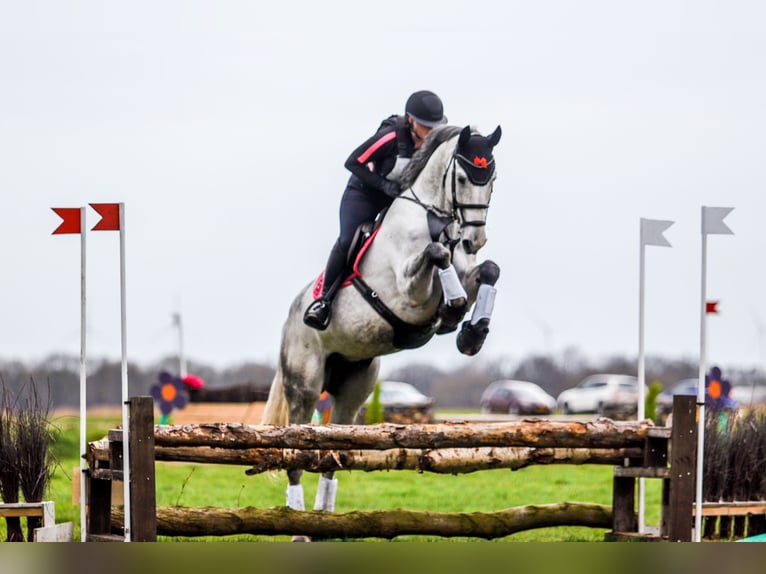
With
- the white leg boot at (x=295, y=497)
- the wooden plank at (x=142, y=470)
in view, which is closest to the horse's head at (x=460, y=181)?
the white leg boot at (x=295, y=497)

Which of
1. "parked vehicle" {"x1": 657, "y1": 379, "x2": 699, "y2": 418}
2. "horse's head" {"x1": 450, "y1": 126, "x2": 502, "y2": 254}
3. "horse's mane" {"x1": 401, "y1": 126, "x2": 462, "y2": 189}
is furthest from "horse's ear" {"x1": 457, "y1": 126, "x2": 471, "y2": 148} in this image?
"parked vehicle" {"x1": 657, "y1": 379, "x2": 699, "y2": 418}

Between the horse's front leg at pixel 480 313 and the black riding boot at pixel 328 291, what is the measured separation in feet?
2.73

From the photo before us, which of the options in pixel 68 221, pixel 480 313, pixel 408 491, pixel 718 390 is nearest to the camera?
pixel 68 221

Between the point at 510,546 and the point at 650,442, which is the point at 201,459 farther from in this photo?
the point at 650,442

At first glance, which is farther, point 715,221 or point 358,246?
point 358,246

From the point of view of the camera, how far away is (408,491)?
882 cm

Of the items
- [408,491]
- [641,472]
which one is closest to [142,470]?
[641,472]

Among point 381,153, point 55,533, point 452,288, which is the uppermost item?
point 381,153

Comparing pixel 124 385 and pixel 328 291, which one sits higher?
pixel 328 291

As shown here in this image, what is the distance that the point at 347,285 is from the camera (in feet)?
20.1

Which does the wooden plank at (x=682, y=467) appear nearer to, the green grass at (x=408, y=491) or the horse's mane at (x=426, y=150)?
the green grass at (x=408, y=491)

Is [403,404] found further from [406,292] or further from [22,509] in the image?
[22,509]

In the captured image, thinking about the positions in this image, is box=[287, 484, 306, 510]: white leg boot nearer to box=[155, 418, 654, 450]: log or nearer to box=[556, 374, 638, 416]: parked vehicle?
box=[155, 418, 654, 450]: log

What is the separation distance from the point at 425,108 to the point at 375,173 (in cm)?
41
